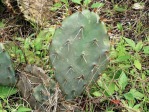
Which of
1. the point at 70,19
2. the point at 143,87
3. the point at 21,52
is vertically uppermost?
the point at 70,19

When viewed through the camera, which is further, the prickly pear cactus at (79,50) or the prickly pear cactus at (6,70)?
the prickly pear cactus at (6,70)

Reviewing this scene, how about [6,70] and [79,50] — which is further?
[6,70]

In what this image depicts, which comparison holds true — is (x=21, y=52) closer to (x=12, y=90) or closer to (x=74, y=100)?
(x=12, y=90)

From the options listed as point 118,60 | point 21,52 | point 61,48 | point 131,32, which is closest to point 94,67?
point 61,48

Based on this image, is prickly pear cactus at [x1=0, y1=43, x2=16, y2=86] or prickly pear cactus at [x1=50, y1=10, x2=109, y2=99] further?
prickly pear cactus at [x1=0, y1=43, x2=16, y2=86]

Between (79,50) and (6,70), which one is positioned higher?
(79,50)
